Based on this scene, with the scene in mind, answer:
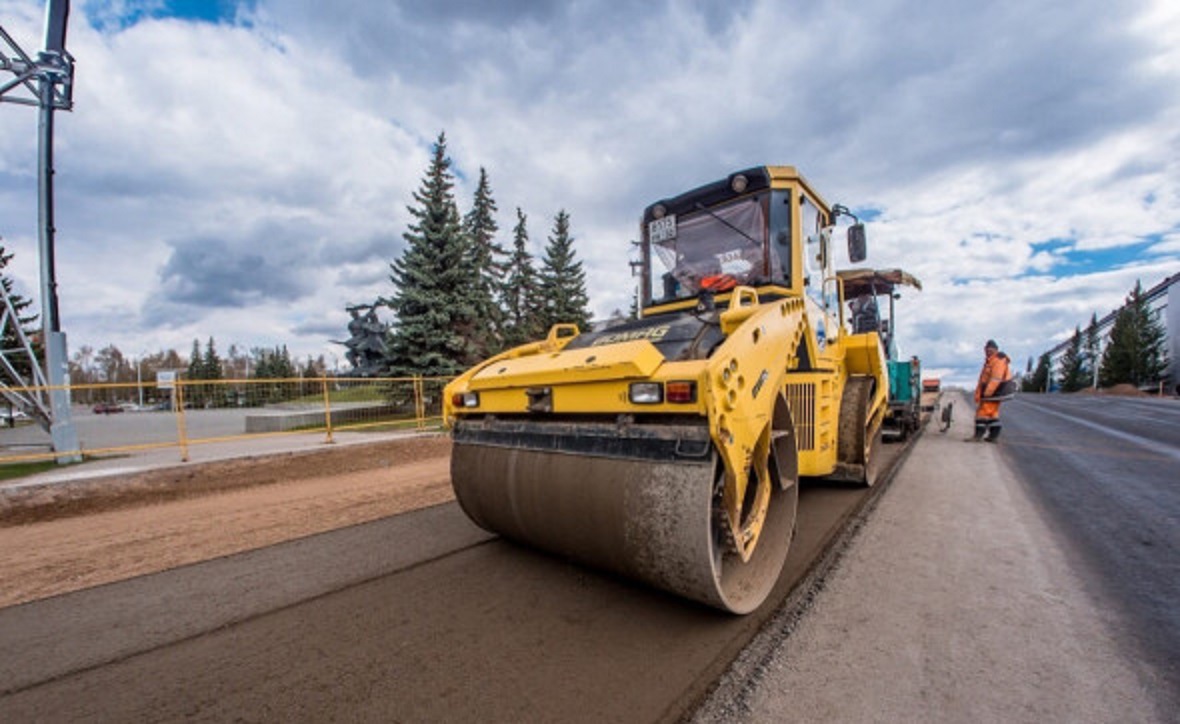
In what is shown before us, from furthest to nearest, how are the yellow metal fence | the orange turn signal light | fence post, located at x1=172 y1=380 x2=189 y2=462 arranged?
the yellow metal fence < fence post, located at x1=172 y1=380 x2=189 y2=462 < the orange turn signal light

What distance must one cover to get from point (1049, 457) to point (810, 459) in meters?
6.12

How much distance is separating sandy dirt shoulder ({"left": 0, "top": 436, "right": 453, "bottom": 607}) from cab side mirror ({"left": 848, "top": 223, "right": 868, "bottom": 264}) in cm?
488

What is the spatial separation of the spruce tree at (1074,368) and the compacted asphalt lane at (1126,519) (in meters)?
73.5

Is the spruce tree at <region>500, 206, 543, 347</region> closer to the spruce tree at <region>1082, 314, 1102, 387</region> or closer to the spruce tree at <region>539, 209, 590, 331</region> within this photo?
the spruce tree at <region>539, 209, 590, 331</region>

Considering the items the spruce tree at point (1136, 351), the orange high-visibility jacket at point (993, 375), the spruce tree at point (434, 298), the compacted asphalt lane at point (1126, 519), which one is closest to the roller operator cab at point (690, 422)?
the compacted asphalt lane at point (1126, 519)

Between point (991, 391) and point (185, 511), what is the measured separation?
40.0ft

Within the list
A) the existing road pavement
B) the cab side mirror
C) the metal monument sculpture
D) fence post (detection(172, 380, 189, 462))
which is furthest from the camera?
the metal monument sculpture

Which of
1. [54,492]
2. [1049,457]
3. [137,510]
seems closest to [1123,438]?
[1049,457]

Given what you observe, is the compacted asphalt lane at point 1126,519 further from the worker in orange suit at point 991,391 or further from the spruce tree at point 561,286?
the spruce tree at point 561,286

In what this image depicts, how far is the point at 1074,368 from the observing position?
6556cm

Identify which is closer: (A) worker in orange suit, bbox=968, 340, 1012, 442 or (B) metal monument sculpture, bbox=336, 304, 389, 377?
(A) worker in orange suit, bbox=968, 340, 1012, 442

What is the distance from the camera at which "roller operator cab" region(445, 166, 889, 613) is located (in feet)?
7.66

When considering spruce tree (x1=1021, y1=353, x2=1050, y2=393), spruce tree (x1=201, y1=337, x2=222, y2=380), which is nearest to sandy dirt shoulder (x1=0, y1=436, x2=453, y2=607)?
spruce tree (x1=201, y1=337, x2=222, y2=380)

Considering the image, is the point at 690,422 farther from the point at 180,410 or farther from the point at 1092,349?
the point at 1092,349
